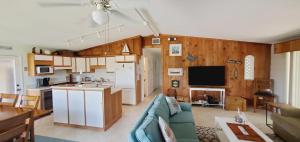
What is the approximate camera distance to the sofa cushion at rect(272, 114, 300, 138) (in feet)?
8.28

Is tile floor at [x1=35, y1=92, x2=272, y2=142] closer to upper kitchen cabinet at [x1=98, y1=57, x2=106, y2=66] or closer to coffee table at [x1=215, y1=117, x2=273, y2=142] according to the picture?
coffee table at [x1=215, y1=117, x2=273, y2=142]

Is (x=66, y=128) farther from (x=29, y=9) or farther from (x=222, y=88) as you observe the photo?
(x=222, y=88)

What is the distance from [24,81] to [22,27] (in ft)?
6.76

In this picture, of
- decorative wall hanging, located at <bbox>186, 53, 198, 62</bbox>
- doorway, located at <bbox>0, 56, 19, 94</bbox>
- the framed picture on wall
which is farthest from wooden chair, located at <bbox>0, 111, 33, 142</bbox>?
decorative wall hanging, located at <bbox>186, 53, 198, 62</bbox>

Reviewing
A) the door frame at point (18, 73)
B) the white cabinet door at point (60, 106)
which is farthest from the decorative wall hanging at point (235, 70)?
the door frame at point (18, 73)

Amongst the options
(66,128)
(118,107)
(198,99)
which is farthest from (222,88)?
(66,128)

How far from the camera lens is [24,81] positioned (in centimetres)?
461

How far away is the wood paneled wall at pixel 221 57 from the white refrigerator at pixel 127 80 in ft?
4.13

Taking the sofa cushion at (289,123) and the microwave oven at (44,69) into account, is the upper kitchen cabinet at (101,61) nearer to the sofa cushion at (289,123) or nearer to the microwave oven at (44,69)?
the microwave oven at (44,69)

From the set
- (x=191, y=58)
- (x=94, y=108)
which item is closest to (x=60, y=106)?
(x=94, y=108)

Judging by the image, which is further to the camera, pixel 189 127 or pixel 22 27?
pixel 22 27

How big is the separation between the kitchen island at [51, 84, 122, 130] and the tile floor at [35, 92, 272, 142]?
173 millimetres

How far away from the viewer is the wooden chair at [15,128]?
1533mm

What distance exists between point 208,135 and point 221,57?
10.7ft
